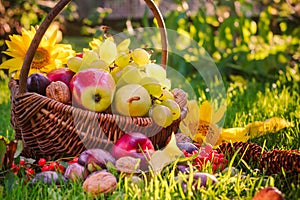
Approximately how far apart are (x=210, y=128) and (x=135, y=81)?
1.23 feet

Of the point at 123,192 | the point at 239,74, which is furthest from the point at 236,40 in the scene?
the point at 123,192

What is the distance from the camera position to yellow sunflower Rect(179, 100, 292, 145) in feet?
6.83

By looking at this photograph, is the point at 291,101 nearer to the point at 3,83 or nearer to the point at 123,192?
the point at 123,192

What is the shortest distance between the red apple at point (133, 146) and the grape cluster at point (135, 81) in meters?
0.12

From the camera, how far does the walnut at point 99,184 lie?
1.47 m

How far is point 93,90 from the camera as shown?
1.84m

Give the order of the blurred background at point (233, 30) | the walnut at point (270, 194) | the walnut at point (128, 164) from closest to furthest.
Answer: the walnut at point (270, 194) → the walnut at point (128, 164) → the blurred background at point (233, 30)

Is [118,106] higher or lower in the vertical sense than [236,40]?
lower

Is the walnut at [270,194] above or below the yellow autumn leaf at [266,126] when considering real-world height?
below

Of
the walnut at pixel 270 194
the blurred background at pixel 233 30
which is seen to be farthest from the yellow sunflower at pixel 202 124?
the blurred background at pixel 233 30

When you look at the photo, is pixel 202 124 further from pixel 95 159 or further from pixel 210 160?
pixel 95 159

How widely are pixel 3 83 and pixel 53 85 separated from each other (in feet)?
6.69

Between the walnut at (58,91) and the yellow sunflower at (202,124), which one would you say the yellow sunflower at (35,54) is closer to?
the walnut at (58,91)

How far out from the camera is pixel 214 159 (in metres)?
1.68
